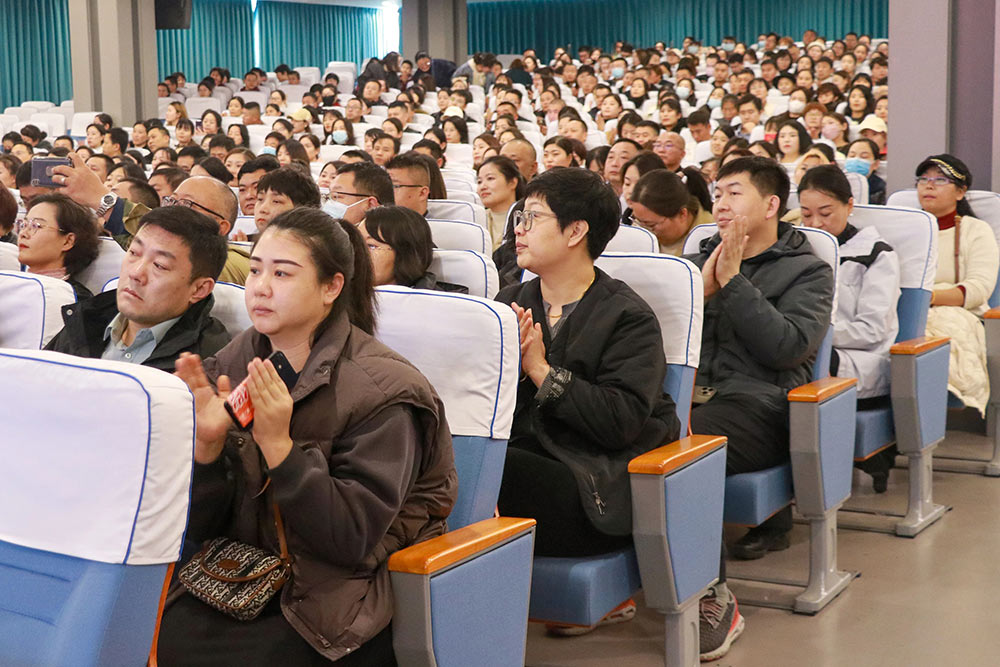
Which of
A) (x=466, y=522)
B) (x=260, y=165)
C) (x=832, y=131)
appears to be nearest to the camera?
(x=466, y=522)

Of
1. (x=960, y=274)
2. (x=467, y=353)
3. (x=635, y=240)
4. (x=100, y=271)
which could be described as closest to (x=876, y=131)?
(x=960, y=274)

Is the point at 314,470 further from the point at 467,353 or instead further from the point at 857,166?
the point at 857,166

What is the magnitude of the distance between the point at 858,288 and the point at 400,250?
57.3 inches

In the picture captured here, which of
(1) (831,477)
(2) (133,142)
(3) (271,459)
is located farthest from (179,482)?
(2) (133,142)

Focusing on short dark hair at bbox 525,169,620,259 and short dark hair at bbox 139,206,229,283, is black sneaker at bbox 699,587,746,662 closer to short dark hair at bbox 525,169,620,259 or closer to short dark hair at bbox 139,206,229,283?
short dark hair at bbox 525,169,620,259

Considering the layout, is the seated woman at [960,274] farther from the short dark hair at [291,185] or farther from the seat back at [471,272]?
the short dark hair at [291,185]

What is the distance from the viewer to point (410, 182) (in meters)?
4.70

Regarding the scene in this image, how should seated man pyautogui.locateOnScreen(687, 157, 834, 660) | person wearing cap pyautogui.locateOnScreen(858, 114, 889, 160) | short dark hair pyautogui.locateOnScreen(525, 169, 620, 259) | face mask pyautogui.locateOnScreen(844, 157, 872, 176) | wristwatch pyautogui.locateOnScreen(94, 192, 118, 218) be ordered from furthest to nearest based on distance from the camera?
1. person wearing cap pyautogui.locateOnScreen(858, 114, 889, 160)
2. face mask pyautogui.locateOnScreen(844, 157, 872, 176)
3. wristwatch pyautogui.locateOnScreen(94, 192, 118, 218)
4. seated man pyautogui.locateOnScreen(687, 157, 834, 660)
5. short dark hair pyautogui.locateOnScreen(525, 169, 620, 259)

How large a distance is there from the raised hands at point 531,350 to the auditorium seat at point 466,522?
0.26m

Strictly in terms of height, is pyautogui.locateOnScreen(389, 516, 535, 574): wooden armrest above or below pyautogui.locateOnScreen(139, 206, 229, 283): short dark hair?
below

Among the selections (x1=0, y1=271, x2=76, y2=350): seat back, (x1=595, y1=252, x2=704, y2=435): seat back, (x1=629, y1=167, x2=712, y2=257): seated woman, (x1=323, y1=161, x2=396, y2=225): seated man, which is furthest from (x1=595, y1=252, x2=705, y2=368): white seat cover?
(x1=323, y1=161, x2=396, y2=225): seated man

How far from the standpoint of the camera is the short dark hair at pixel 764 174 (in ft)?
10.6

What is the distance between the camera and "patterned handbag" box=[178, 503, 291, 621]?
174 centimetres

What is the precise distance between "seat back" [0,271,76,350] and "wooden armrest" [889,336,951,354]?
2257 millimetres
